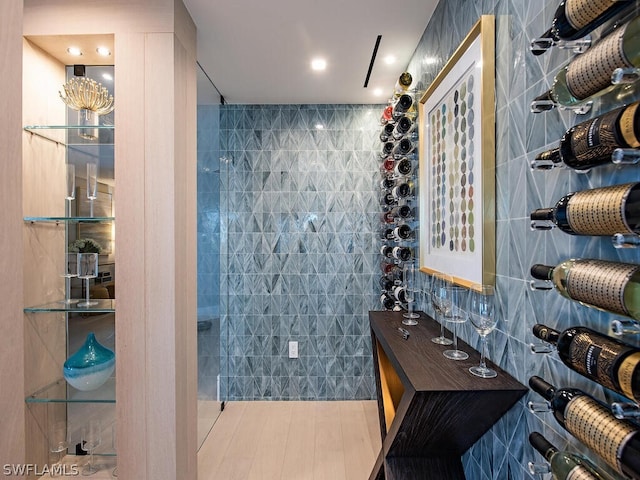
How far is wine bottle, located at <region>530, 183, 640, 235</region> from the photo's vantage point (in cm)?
67

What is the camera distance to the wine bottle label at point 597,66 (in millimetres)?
697

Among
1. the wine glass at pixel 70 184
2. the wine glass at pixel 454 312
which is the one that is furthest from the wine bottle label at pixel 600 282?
the wine glass at pixel 70 184

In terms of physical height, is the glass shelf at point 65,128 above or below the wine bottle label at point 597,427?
Result: above

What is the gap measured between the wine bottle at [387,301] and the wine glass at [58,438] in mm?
2205

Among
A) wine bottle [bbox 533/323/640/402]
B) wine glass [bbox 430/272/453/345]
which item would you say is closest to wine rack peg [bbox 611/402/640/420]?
wine bottle [bbox 533/323/640/402]

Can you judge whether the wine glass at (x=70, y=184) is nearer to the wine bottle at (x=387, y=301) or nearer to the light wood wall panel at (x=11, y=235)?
the light wood wall panel at (x=11, y=235)

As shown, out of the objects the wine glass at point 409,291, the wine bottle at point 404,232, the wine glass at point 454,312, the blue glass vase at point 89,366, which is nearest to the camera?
the wine glass at point 454,312

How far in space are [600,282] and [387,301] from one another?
7.57 ft

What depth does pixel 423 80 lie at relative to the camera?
2312 mm

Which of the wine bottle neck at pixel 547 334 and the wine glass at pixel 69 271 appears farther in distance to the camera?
the wine glass at pixel 69 271

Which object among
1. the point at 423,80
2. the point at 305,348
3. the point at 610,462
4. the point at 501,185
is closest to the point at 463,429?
the point at 610,462

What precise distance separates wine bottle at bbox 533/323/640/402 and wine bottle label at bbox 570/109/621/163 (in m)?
0.37

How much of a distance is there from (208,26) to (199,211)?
1142 millimetres

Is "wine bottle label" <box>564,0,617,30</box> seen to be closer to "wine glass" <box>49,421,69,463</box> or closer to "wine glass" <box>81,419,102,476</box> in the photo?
"wine glass" <box>81,419,102,476</box>
